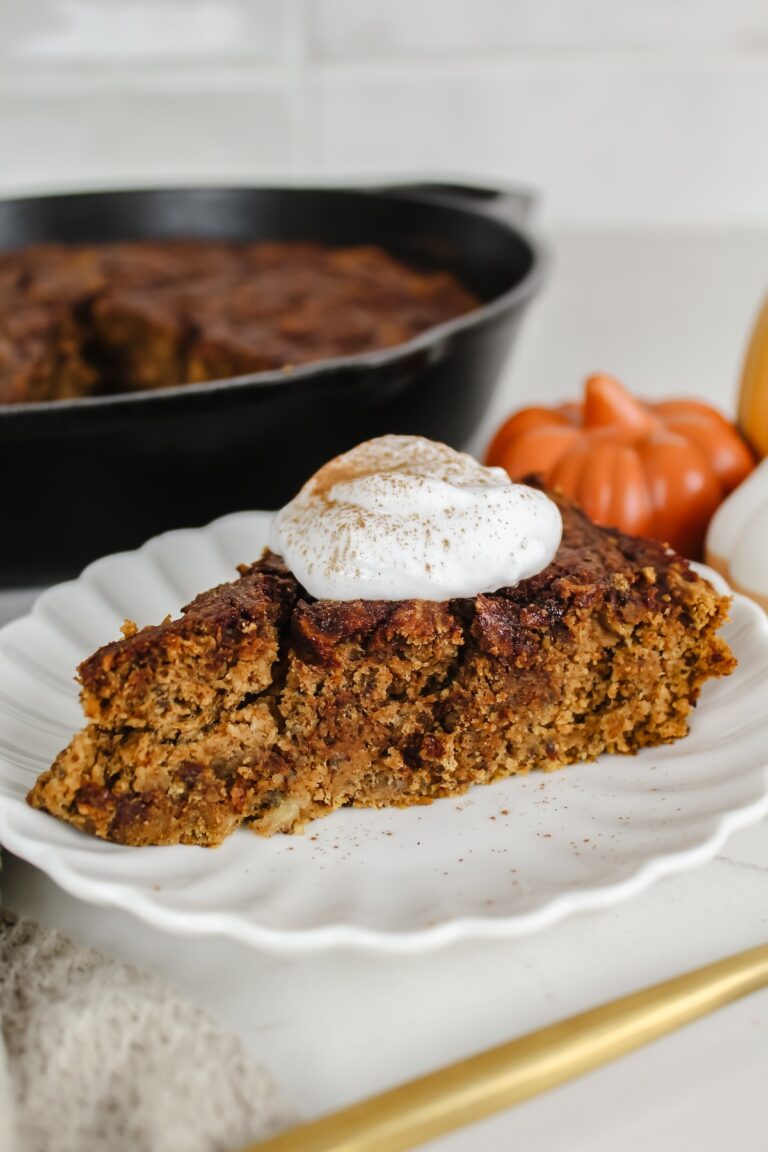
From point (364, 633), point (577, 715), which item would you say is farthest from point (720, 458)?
point (364, 633)

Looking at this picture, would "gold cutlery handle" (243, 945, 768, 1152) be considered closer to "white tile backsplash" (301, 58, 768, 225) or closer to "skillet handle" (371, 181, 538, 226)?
"skillet handle" (371, 181, 538, 226)

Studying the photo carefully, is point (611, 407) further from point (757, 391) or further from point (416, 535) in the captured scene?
point (416, 535)

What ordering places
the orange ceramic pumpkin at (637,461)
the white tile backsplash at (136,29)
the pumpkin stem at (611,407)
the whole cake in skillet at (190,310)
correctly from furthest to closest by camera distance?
the white tile backsplash at (136,29) → the whole cake in skillet at (190,310) → the pumpkin stem at (611,407) → the orange ceramic pumpkin at (637,461)

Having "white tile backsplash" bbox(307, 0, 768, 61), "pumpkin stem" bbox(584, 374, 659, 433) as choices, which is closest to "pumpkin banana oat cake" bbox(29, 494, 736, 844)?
"pumpkin stem" bbox(584, 374, 659, 433)

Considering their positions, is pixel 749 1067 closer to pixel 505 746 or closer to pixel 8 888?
pixel 505 746

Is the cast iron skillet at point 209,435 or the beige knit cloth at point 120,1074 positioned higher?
the cast iron skillet at point 209,435

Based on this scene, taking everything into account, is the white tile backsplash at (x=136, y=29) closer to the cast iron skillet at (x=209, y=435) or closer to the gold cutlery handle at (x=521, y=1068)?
the cast iron skillet at (x=209, y=435)

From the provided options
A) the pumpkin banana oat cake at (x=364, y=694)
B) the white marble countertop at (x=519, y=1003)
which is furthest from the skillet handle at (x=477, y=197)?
the white marble countertop at (x=519, y=1003)
